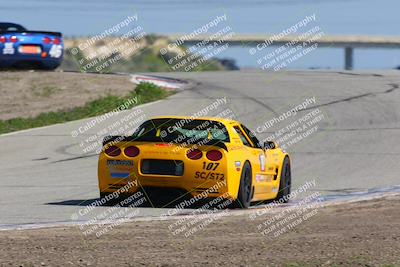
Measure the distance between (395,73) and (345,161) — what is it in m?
17.1

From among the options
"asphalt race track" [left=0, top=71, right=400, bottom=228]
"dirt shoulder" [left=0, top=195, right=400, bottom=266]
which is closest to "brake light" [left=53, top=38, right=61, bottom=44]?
"asphalt race track" [left=0, top=71, right=400, bottom=228]

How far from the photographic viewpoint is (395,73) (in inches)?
1340

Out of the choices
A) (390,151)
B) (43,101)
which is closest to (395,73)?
(43,101)

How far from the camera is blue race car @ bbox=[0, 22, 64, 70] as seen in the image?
1119 inches

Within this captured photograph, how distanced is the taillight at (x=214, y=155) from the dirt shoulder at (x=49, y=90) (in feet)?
44.4

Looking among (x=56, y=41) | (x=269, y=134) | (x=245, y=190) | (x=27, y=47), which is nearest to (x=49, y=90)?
(x=27, y=47)

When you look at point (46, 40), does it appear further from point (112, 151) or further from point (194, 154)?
point (194, 154)

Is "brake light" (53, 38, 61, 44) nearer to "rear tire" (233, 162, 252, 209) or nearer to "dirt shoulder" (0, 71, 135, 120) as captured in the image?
"dirt shoulder" (0, 71, 135, 120)

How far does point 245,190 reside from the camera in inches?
468

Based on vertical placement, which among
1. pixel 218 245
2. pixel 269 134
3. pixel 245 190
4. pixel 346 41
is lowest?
pixel 346 41

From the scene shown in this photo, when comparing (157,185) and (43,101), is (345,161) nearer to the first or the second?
(157,185)

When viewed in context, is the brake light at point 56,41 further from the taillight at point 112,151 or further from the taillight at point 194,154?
the taillight at point 194,154

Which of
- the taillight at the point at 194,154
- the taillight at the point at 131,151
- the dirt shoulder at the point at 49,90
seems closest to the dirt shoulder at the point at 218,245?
the taillight at the point at 194,154

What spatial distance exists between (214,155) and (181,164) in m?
0.39
